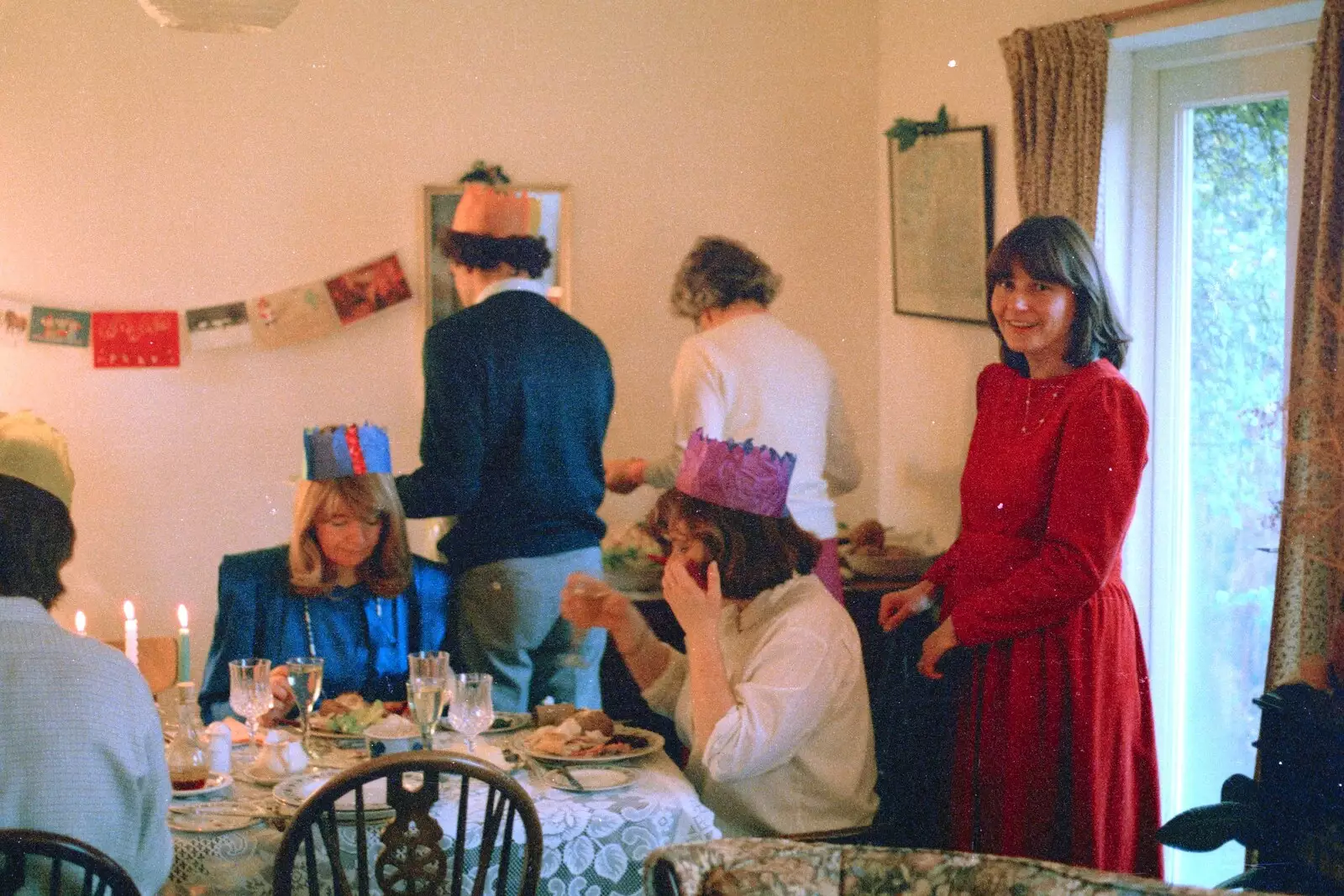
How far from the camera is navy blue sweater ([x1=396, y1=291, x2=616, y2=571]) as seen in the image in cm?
314

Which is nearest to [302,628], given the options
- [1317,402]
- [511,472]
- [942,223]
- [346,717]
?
[346,717]

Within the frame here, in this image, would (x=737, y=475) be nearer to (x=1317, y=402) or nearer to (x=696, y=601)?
(x=696, y=601)

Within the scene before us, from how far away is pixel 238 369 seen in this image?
161 inches

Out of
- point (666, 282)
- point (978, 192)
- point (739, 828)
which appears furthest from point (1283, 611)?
point (666, 282)

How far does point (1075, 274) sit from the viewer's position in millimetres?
2562

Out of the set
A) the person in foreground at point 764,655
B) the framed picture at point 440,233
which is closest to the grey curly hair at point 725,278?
the framed picture at point 440,233

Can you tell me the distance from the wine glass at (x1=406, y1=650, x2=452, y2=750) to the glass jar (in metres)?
0.31

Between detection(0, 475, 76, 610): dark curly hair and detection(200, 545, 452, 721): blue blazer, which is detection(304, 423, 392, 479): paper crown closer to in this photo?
detection(200, 545, 452, 721): blue blazer

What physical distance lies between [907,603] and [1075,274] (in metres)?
0.68

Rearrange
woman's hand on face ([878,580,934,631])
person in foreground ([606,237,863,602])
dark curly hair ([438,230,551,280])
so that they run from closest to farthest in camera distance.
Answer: woman's hand on face ([878,580,934,631]) < dark curly hair ([438,230,551,280]) < person in foreground ([606,237,863,602])

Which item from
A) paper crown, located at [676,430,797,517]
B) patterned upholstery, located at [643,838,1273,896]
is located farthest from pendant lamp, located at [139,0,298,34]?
patterned upholstery, located at [643,838,1273,896]

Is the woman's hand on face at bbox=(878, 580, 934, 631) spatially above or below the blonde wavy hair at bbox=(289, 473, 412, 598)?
below

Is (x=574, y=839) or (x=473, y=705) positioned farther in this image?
(x=473, y=705)

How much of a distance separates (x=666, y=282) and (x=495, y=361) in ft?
4.24
